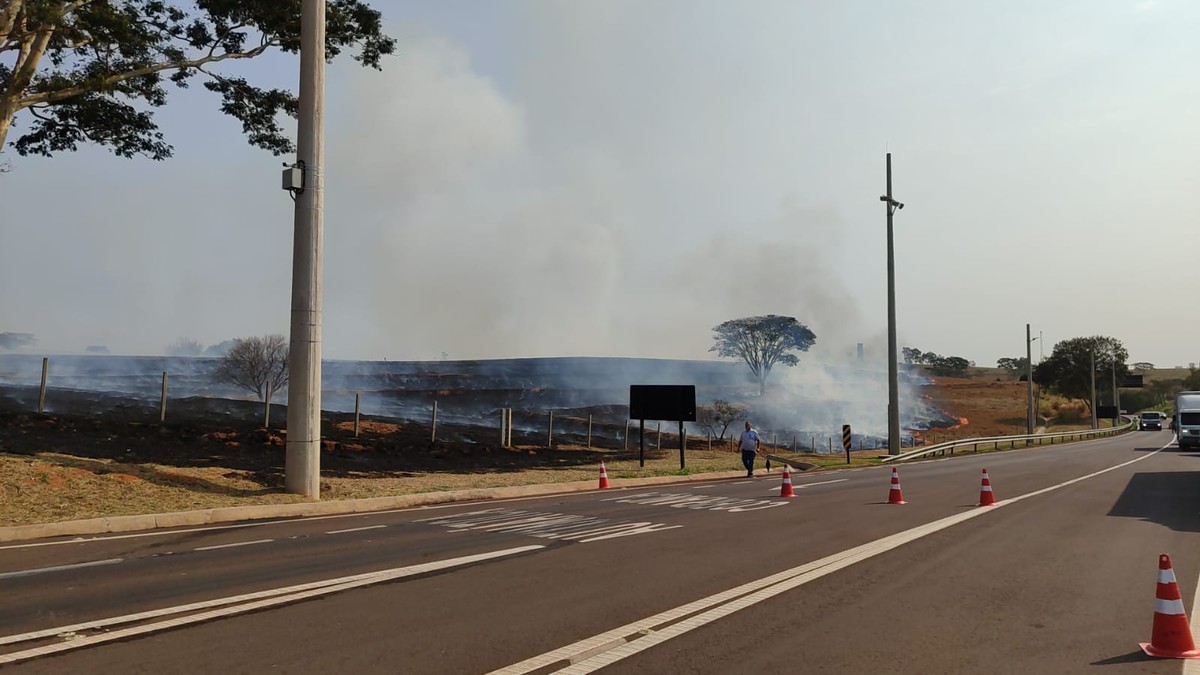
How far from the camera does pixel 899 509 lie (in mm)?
13656

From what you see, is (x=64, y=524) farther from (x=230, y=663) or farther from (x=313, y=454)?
(x=230, y=663)

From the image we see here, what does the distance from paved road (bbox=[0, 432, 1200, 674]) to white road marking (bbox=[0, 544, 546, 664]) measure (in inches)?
1.2

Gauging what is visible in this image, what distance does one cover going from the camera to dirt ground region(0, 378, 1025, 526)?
12.8 metres

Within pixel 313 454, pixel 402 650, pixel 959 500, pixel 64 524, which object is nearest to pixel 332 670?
pixel 402 650

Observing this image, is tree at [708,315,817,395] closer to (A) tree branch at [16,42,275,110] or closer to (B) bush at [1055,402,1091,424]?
(B) bush at [1055,402,1091,424]

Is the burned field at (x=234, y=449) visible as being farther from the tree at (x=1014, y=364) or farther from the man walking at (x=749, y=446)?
the tree at (x=1014, y=364)

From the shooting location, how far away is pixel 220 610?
6211 millimetres

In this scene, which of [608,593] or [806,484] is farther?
[806,484]

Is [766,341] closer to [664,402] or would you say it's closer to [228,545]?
[664,402]

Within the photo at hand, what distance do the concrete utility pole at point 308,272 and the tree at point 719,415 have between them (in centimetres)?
5276

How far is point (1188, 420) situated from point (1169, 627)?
4517 centimetres

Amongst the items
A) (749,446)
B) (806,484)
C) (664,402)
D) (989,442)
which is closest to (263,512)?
(806,484)

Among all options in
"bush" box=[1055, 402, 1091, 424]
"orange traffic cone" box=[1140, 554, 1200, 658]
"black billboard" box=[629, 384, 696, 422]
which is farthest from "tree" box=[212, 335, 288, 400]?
"bush" box=[1055, 402, 1091, 424]

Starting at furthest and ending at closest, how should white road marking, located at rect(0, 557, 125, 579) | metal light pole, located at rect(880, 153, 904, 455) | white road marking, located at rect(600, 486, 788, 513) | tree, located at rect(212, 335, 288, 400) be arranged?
tree, located at rect(212, 335, 288, 400) < metal light pole, located at rect(880, 153, 904, 455) < white road marking, located at rect(600, 486, 788, 513) < white road marking, located at rect(0, 557, 125, 579)
